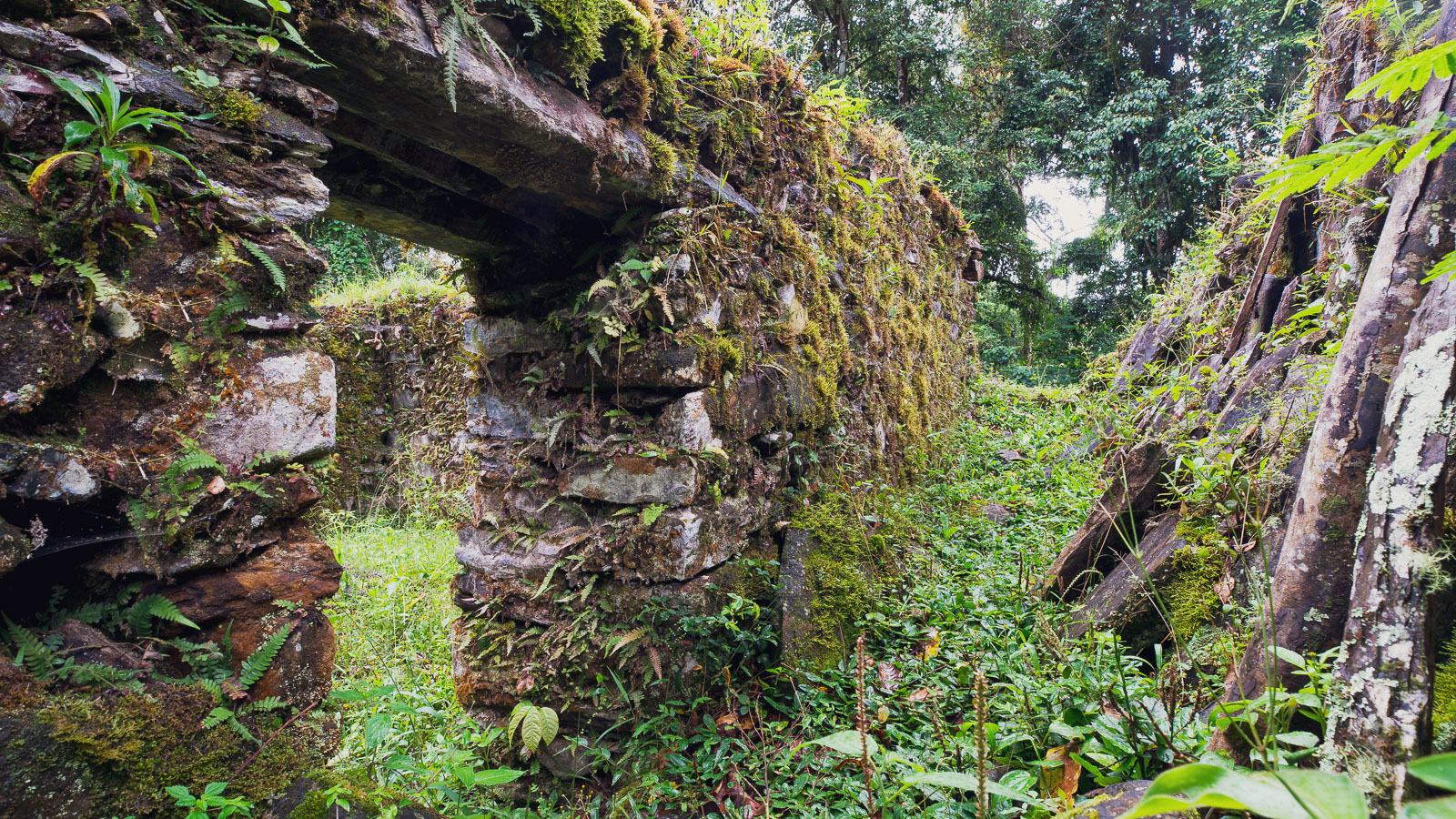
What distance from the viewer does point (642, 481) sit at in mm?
2891

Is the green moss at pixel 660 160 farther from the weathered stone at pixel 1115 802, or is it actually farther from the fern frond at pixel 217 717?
the weathered stone at pixel 1115 802

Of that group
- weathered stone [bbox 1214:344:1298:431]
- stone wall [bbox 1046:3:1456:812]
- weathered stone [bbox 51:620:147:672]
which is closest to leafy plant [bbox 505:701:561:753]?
weathered stone [bbox 51:620:147:672]

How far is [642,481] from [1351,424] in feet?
7.92

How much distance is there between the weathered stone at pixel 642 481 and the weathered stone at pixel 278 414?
4.38ft

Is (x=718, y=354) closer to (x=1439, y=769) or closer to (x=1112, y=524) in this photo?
(x=1112, y=524)

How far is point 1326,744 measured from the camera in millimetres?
1301

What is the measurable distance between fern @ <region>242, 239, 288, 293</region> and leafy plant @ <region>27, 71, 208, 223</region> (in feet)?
0.60

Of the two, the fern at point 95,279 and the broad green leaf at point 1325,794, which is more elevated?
the fern at point 95,279

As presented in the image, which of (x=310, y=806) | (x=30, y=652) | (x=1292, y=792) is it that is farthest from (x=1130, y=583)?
(x=30, y=652)

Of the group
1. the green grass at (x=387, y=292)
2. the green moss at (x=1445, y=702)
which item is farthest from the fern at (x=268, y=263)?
the green grass at (x=387, y=292)

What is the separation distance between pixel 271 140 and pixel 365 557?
466 cm

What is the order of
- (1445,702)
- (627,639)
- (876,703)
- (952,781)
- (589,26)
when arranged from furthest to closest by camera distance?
1. (627,639)
2. (876,703)
3. (589,26)
4. (1445,702)
5. (952,781)

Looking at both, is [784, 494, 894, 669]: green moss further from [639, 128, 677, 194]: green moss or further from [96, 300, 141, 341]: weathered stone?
[96, 300, 141, 341]: weathered stone

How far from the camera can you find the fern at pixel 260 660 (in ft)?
4.91
